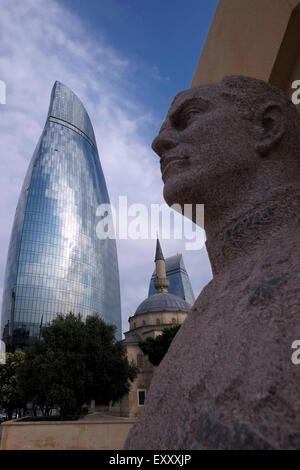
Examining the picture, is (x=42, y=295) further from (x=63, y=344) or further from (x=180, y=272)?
(x=180, y=272)

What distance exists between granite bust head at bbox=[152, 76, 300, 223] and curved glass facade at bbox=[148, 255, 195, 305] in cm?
9195

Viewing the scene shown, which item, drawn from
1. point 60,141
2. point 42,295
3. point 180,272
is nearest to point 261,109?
point 42,295

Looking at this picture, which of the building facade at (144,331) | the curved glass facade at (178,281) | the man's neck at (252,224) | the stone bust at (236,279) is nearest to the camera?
the stone bust at (236,279)

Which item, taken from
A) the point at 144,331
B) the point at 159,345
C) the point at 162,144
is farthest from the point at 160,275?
the point at 162,144

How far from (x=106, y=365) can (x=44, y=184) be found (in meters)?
46.5

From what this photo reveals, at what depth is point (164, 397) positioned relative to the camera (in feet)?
5.91

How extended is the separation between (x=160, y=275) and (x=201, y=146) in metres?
47.8

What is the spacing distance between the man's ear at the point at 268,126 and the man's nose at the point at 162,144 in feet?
2.16

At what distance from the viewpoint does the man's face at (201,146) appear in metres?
2.33

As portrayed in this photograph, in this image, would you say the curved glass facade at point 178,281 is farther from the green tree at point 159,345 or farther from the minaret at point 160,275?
the green tree at point 159,345

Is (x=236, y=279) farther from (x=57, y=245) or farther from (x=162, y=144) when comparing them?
(x=57, y=245)

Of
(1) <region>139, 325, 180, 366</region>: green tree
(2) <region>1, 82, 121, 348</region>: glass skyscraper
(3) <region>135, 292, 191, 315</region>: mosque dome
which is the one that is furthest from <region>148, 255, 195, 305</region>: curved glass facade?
(1) <region>139, 325, 180, 366</region>: green tree

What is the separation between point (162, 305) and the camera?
41.6 m

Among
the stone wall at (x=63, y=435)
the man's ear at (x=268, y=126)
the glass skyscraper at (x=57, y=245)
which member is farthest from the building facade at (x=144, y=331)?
the man's ear at (x=268, y=126)
